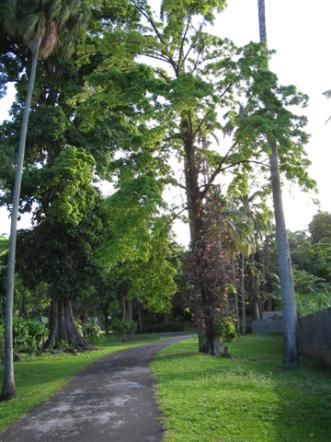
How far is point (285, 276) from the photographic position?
57.0 feet

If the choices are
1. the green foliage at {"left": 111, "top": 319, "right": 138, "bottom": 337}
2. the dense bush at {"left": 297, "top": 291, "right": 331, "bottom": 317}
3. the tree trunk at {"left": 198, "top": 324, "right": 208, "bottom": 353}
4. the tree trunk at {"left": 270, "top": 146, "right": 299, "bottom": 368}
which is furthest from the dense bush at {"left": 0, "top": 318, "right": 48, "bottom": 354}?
A: the green foliage at {"left": 111, "top": 319, "right": 138, "bottom": 337}

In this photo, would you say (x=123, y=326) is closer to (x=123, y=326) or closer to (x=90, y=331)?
(x=123, y=326)

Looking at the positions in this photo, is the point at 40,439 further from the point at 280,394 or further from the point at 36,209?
the point at 36,209

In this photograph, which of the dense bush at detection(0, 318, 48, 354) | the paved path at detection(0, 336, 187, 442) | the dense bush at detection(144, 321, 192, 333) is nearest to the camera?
the paved path at detection(0, 336, 187, 442)

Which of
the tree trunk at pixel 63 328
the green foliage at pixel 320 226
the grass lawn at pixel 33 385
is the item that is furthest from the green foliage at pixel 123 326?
the green foliage at pixel 320 226

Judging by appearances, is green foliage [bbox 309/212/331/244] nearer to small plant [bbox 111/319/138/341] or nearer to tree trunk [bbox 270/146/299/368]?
small plant [bbox 111/319/138/341]

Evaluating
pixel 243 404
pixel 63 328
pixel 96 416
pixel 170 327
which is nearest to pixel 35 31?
pixel 96 416

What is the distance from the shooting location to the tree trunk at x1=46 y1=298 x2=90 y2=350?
2853cm

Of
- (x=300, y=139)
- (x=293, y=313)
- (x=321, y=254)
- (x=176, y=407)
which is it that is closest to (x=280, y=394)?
(x=176, y=407)

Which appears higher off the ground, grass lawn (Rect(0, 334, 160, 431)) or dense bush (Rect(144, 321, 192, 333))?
dense bush (Rect(144, 321, 192, 333))

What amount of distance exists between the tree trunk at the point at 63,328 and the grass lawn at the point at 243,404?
14699 mm

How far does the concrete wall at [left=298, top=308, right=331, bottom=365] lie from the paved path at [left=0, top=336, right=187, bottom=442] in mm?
5538

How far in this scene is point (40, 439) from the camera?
7.84 m

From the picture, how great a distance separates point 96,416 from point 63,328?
68.3ft
